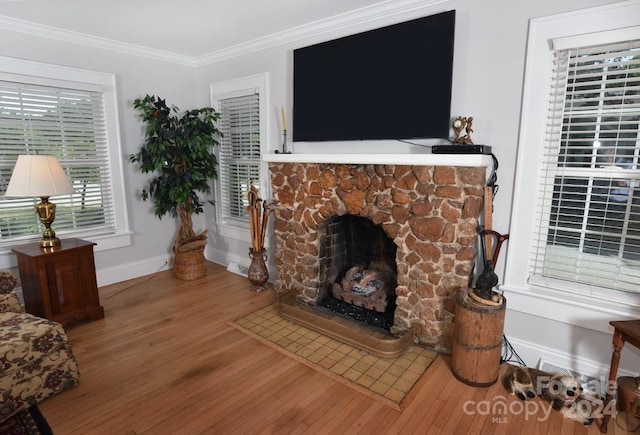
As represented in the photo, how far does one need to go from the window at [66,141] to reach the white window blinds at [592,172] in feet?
Answer: 13.5

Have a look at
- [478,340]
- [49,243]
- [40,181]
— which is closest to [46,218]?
[49,243]

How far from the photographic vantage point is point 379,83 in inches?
111

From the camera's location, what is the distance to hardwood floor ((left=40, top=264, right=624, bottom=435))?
195cm

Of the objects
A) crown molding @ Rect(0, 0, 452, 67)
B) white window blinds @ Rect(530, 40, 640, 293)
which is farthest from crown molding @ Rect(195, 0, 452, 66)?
white window blinds @ Rect(530, 40, 640, 293)

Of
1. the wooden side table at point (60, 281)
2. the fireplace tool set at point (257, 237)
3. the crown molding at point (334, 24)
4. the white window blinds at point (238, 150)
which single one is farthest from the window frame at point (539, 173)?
the wooden side table at point (60, 281)

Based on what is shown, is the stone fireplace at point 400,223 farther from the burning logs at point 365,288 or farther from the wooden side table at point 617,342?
the wooden side table at point 617,342

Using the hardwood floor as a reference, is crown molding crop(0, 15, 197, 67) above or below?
above

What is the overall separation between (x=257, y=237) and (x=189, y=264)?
0.98 m

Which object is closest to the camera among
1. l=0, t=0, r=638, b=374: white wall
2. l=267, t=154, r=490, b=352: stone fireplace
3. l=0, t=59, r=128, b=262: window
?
A: l=0, t=0, r=638, b=374: white wall

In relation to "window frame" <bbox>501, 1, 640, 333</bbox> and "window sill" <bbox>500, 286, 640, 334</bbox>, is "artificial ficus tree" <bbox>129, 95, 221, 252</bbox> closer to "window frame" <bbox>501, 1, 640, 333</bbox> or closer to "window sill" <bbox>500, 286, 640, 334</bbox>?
"window frame" <bbox>501, 1, 640, 333</bbox>

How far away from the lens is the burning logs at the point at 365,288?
A: 10.1ft

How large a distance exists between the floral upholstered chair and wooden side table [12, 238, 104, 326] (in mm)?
544

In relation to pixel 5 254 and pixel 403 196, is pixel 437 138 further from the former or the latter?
pixel 5 254

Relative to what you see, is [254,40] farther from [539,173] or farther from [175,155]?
[539,173]
